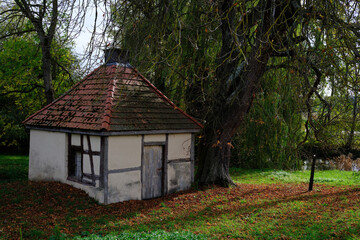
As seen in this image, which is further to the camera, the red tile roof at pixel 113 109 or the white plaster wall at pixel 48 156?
the white plaster wall at pixel 48 156

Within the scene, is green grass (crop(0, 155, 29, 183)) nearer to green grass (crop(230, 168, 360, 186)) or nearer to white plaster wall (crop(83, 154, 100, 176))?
white plaster wall (crop(83, 154, 100, 176))

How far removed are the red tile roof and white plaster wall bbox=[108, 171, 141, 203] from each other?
135 centimetres

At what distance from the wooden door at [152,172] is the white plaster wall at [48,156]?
2.57 meters

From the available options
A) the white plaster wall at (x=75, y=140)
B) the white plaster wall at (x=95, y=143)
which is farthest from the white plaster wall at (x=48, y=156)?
the white plaster wall at (x=95, y=143)

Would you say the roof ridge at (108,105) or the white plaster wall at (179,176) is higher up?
the roof ridge at (108,105)

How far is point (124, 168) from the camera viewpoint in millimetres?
9133

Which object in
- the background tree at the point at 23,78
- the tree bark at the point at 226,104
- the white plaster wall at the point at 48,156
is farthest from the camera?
the background tree at the point at 23,78

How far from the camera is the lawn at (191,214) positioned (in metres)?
6.69

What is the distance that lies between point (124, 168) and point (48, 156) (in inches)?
130

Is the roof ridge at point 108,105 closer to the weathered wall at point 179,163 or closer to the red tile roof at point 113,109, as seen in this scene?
the red tile roof at point 113,109

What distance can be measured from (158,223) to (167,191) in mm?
2809

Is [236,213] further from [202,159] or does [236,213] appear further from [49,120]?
[49,120]

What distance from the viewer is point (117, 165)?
8.97 m

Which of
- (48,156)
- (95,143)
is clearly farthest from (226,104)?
(48,156)
